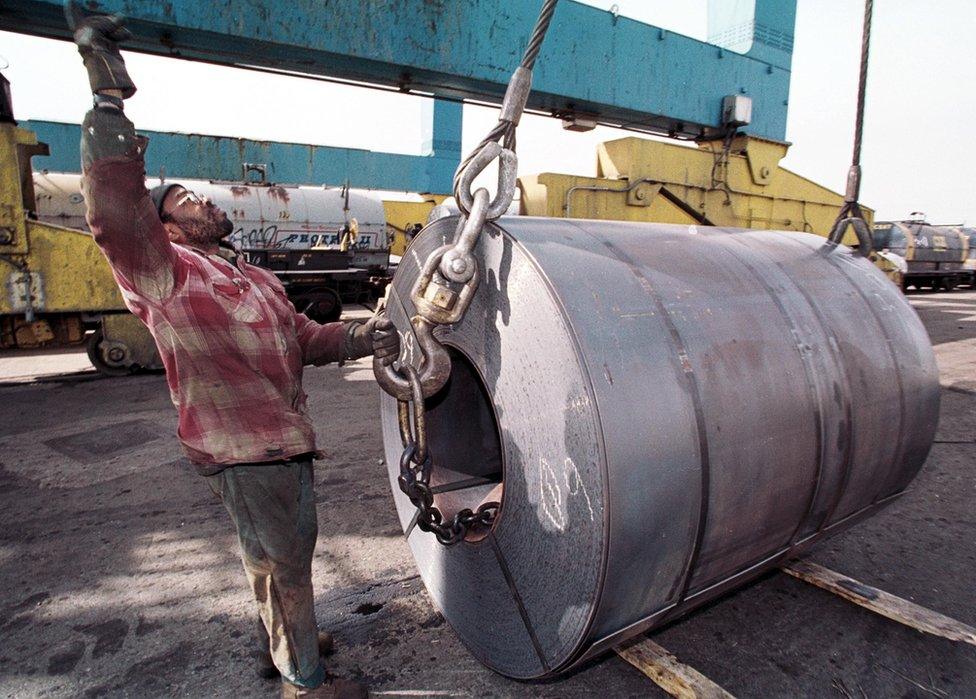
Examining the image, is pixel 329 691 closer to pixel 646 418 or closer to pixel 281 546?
pixel 281 546

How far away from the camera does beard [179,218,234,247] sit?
1.77m

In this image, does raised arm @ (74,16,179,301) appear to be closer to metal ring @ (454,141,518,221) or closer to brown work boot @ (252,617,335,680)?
metal ring @ (454,141,518,221)

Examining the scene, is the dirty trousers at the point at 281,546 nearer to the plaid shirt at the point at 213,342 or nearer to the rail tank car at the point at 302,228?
the plaid shirt at the point at 213,342

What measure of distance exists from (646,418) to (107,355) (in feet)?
22.6

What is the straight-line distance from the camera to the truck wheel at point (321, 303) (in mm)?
10336

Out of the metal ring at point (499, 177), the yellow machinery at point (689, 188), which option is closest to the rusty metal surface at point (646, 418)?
the metal ring at point (499, 177)

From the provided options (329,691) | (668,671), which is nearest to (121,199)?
(329,691)

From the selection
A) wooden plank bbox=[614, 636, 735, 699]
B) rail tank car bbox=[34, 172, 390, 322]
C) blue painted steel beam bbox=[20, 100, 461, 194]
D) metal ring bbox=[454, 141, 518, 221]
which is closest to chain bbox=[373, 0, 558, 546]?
metal ring bbox=[454, 141, 518, 221]

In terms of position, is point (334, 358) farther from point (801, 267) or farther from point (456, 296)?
point (801, 267)

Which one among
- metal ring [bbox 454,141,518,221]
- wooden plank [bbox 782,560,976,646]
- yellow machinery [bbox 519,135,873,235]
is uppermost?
yellow machinery [bbox 519,135,873,235]

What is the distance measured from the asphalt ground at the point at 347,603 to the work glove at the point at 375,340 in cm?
107

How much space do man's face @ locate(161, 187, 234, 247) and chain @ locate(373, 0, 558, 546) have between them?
66 cm

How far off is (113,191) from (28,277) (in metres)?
6.01

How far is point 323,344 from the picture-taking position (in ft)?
6.44
